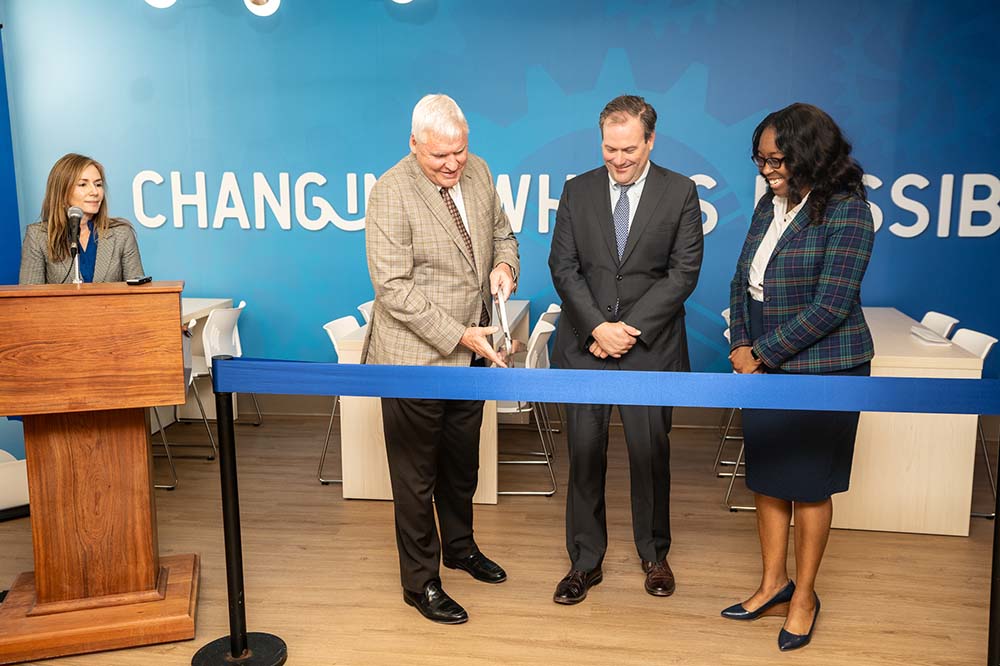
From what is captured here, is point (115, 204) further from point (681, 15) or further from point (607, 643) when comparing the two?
point (607, 643)

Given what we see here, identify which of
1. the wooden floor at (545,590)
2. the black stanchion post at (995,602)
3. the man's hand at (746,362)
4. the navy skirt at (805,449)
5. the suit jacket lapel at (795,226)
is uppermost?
the suit jacket lapel at (795,226)

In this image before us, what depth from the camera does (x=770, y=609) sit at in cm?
323

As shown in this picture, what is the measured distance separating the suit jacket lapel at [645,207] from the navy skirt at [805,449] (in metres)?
0.66

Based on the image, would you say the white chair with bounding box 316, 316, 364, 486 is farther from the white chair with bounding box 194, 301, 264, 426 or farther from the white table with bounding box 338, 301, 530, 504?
the white chair with bounding box 194, 301, 264, 426

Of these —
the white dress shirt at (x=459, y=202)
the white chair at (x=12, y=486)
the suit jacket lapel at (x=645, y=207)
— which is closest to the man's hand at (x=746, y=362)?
the suit jacket lapel at (x=645, y=207)

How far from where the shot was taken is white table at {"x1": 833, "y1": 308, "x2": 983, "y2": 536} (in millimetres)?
3955

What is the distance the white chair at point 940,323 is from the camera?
476 cm

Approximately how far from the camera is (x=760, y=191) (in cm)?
558

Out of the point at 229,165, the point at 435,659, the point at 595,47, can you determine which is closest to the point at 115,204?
the point at 229,165

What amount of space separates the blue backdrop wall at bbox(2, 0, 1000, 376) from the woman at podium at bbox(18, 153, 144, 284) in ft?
7.26

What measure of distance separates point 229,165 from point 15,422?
209 cm

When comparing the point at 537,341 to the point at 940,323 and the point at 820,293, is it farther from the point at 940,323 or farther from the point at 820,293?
the point at 940,323

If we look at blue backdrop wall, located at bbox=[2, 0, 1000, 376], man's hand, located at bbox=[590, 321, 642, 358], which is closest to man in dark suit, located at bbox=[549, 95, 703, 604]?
man's hand, located at bbox=[590, 321, 642, 358]

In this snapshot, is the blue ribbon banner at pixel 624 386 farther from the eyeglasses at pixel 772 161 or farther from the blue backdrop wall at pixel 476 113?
the blue backdrop wall at pixel 476 113
